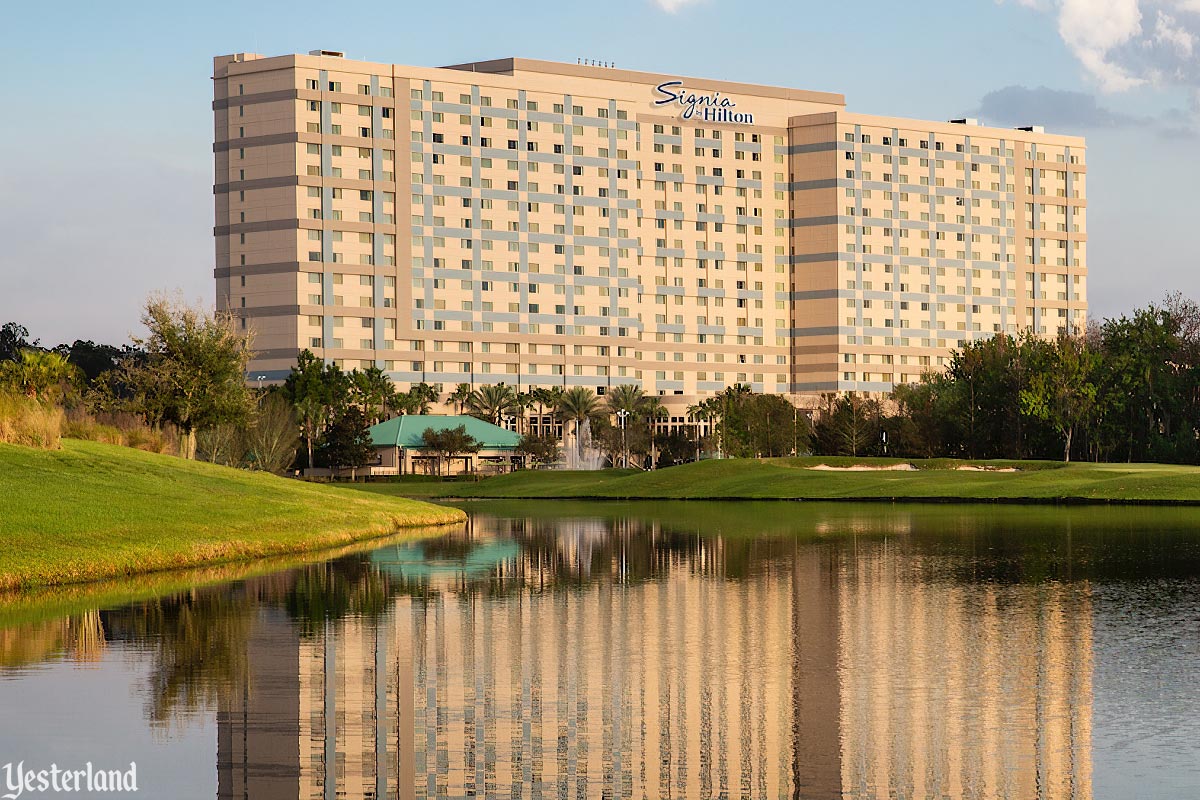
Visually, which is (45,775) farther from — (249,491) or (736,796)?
(249,491)

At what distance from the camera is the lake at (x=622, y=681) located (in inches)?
591

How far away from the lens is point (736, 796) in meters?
14.1

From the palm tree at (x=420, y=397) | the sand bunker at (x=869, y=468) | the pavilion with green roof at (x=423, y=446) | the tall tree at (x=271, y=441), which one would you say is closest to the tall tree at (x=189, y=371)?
the tall tree at (x=271, y=441)

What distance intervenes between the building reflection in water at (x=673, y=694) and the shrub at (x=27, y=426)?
23310 mm

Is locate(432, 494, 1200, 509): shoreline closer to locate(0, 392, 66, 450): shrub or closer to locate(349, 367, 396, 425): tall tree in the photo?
locate(0, 392, 66, 450): shrub

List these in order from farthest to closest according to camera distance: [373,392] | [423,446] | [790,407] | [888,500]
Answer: [373,392]
[423,446]
[790,407]
[888,500]

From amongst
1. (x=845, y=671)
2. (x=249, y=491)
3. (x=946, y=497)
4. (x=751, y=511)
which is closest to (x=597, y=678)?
(x=845, y=671)

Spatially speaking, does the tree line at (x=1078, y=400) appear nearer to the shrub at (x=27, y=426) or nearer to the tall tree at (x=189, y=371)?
the tall tree at (x=189, y=371)

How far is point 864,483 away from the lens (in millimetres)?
93875

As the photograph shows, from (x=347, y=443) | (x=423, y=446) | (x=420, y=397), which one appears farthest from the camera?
(x=420, y=397)

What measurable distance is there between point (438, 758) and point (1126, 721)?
25.3 feet

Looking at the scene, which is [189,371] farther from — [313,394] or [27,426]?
[313,394]

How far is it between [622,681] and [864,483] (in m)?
75.3

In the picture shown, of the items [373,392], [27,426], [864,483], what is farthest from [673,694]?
[373,392]
